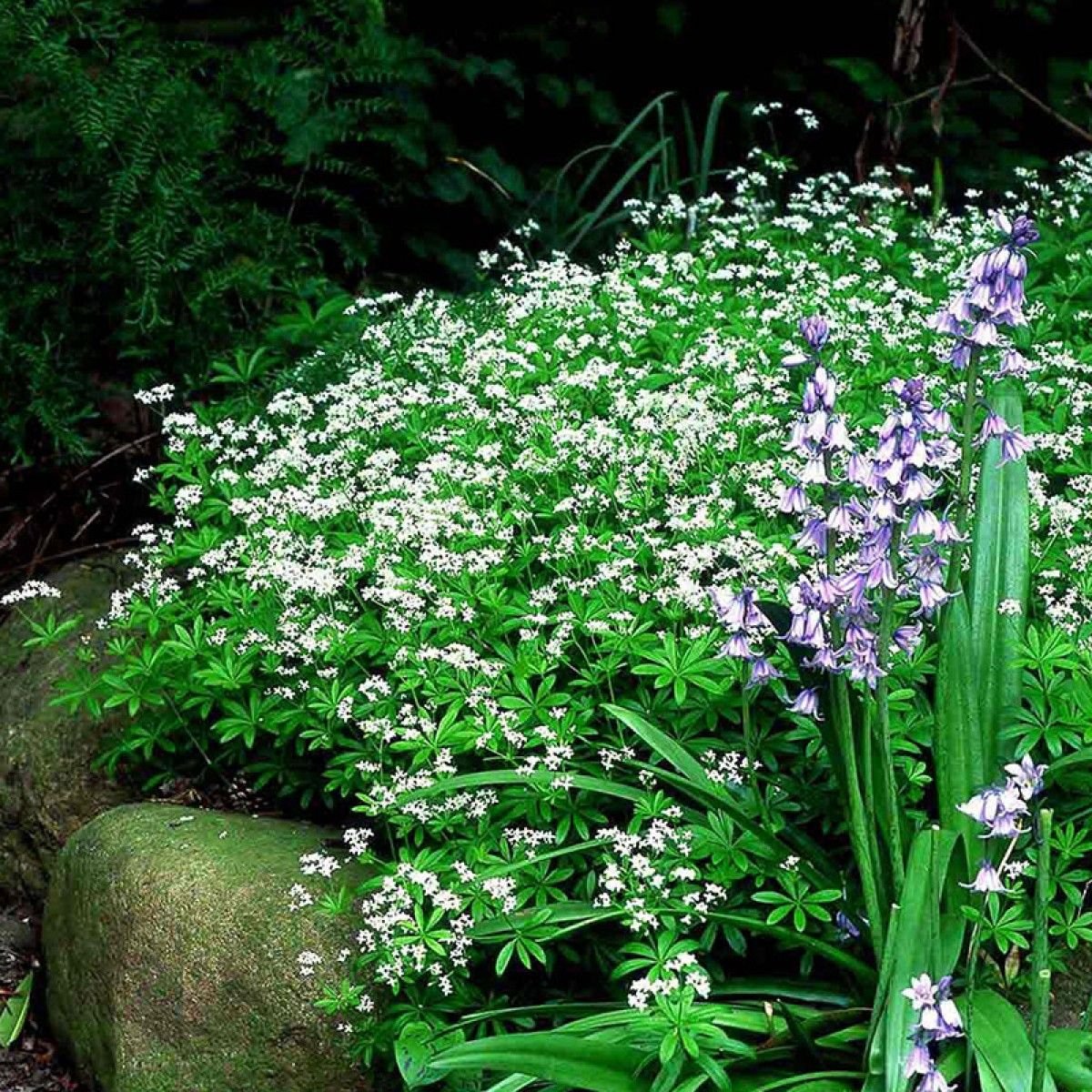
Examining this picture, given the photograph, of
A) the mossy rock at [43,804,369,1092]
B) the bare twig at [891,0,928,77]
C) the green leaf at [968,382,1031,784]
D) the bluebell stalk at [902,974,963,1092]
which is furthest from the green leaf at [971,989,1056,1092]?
the bare twig at [891,0,928,77]

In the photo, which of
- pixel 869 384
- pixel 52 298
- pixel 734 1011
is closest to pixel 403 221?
pixel 52 298

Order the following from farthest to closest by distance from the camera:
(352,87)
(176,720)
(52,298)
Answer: (352,87)
(52,298)
(176,720)

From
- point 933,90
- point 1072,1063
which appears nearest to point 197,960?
point 1072,1063

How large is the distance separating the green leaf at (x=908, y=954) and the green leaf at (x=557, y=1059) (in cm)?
42

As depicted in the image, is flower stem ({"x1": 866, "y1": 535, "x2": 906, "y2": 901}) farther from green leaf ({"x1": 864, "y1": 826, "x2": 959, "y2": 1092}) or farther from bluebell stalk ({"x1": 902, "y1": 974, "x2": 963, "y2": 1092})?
bluebell stalk ({"x1": 902, "y1": 974, "x2": 963, "y2": 1092})

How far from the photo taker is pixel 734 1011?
2818 millimetres

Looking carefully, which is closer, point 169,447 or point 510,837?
point 510,837

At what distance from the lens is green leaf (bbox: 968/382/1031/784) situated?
310cm

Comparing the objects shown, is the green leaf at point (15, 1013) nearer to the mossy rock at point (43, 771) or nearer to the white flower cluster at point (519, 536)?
the mossy rock at point (43, 771)

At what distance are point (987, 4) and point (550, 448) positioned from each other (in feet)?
16.0

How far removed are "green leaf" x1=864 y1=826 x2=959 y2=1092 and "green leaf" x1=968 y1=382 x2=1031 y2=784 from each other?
0.34 metres

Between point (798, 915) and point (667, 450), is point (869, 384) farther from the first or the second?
point (798, 915)

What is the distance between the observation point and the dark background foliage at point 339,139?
17.0 ft

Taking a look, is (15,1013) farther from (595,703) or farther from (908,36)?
(908,36)
